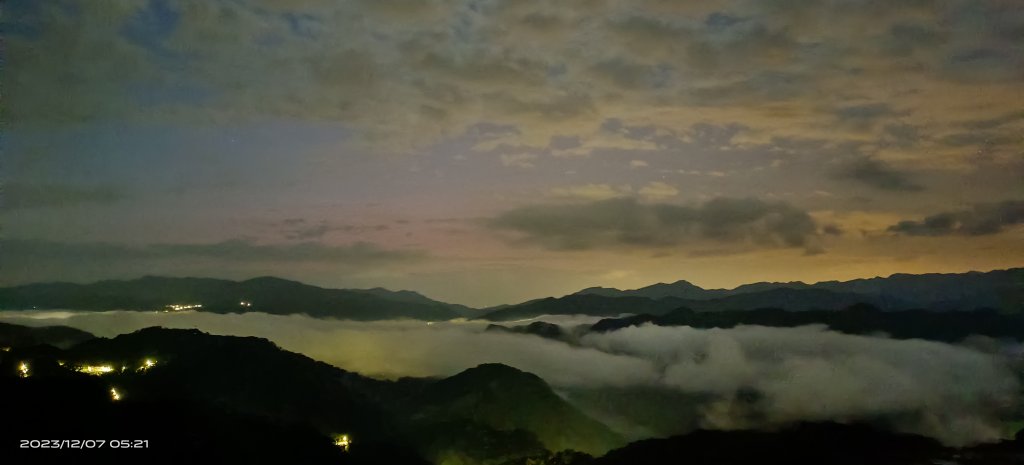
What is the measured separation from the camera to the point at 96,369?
76188 millimetres

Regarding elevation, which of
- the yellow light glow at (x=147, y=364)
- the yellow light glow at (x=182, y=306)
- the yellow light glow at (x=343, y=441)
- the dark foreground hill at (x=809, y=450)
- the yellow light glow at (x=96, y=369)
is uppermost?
the yellow light glow at (x=182, y=306)

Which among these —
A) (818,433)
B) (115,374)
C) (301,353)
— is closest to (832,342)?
(818,433)

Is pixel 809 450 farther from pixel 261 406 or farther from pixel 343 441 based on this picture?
pixel 261 406

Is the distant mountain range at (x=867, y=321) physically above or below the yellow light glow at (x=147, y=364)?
above

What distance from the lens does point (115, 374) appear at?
7638cm

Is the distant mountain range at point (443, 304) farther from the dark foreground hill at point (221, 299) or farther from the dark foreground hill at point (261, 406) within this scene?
the dark foreground hill at point (261, 406)

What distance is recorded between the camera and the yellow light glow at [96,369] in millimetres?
73938

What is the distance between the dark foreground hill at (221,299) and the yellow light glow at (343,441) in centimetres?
5594

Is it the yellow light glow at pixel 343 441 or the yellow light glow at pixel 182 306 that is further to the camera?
the yellow light glow at pixel 182 306

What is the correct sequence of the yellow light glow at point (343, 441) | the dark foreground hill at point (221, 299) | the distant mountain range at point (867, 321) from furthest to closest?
the distant mountain range at point (867, 321)
the dark foreground hill at point (221, 299)
the yellow light glow at point (343, 441)

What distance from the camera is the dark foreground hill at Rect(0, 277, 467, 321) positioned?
122 metres

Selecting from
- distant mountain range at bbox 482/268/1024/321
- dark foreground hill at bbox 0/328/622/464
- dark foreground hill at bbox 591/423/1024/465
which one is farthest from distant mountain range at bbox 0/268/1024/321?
dark foreground hill at bbox 591/423/1024/465

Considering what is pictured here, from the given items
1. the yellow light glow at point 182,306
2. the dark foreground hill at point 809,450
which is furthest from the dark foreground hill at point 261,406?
the yellow light glow at point 182,306

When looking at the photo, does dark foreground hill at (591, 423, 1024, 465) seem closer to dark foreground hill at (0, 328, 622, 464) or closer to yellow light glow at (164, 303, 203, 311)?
dark foreground hill at (0, 328, 622, 464)
